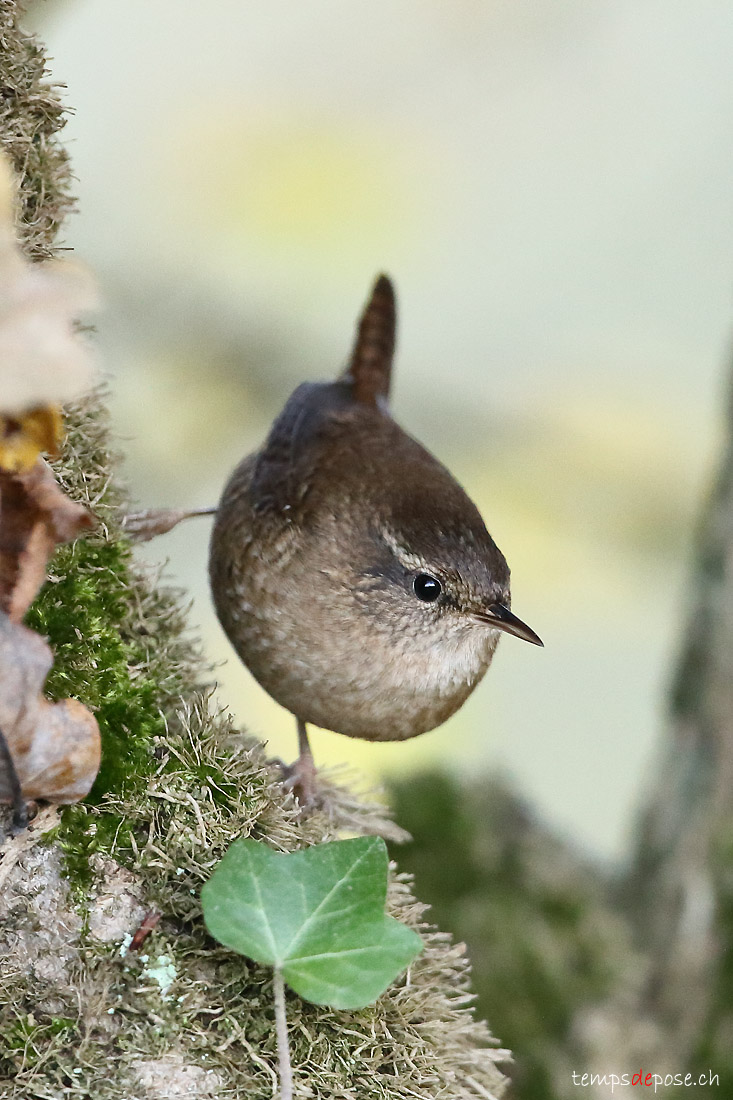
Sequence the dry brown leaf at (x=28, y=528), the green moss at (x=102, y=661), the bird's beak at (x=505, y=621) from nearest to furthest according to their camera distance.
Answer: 1. the dry brown leaf at (x=28, y=528)
2. the green moss at (x=102, y=661)
3. the bird's beak at (x=505, y=621)

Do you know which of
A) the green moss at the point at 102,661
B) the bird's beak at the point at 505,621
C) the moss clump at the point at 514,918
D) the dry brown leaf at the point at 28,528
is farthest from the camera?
the moss clump at the point at 514,918

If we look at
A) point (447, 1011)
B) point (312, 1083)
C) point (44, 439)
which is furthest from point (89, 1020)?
point (44, 439)

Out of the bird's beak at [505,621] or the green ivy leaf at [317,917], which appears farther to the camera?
the bird's beak at [505,621]

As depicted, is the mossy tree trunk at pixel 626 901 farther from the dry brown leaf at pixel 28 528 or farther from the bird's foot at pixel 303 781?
the dry brown leaf at pixel 28 528

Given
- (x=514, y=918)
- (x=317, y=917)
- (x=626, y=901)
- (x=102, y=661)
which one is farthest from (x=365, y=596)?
(x=626, y=901)

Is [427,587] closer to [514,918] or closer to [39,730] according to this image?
[39,730]

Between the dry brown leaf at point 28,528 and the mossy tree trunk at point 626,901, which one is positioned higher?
the dry brown leaf at point 28,528

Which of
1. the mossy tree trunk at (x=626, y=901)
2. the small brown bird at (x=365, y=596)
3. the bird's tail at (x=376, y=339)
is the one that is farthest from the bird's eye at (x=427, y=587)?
the mossy tree trunk at (x=626, y=901)

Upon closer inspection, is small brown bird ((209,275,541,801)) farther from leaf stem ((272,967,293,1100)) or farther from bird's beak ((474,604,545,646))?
leaf stem ((272,967,293,1100))
